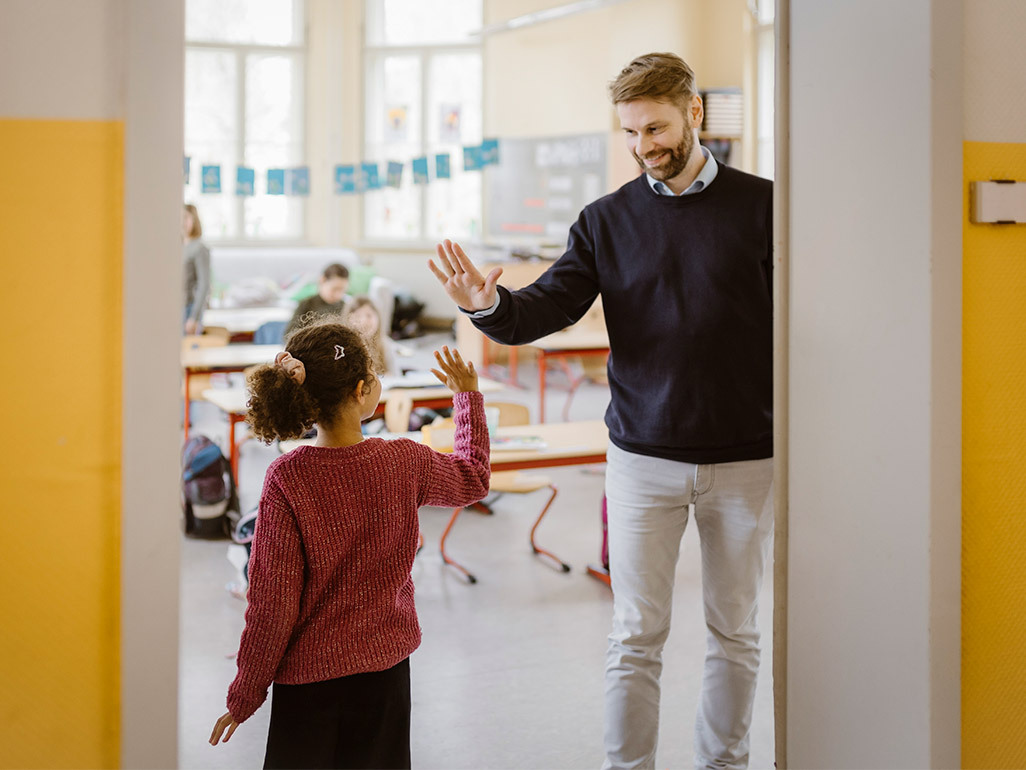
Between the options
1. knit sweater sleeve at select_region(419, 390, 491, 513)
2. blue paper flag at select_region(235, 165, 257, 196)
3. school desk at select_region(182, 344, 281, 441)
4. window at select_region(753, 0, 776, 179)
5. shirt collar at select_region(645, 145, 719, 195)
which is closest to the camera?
knit sweater sleeve at select_region(419, 390, 491, 513)

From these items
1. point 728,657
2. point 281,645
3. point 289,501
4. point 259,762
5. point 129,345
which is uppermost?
point 129,345

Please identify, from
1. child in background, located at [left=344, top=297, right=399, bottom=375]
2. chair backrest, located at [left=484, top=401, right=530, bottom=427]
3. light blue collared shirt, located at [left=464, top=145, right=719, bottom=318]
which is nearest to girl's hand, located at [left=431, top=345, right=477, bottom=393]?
light blue collared shirt, located at [left=464, top=145, right=719, bottom=318]

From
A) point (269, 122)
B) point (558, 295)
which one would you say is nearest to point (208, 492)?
point (558, 295)

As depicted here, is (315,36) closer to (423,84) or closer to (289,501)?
(423,84)

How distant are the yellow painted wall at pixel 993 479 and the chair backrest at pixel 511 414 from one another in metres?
2.93

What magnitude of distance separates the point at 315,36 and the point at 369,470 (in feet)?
35.4

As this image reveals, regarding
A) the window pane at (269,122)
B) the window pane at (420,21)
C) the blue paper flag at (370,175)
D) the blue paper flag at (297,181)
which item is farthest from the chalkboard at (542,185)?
the window pane at (269,122)

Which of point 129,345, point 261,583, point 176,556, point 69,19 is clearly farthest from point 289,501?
point 69,19

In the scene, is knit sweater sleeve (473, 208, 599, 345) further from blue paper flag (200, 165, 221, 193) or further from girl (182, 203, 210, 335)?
blue paper flag (200, 165, 221, 193)

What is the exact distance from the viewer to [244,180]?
11.0 m

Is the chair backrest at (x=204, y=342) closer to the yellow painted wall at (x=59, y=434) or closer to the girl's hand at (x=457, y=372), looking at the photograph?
the girl's hand at (x=457, y=372)

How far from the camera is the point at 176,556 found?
150 centimetres

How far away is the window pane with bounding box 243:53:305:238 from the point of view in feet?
38.1

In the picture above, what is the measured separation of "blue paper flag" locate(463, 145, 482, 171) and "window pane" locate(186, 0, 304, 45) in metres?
2.65
